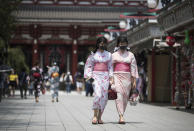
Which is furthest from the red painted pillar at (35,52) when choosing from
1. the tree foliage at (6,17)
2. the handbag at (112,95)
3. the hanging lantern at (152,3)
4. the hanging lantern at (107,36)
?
the handbag at (112,95)

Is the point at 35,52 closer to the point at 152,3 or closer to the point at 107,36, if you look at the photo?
the point at 107,36

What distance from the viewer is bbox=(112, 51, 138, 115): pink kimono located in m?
12.6

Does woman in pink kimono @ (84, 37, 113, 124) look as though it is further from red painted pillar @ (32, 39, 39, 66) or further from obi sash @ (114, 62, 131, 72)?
red painted pillar @ (32, 39, 39, 66)

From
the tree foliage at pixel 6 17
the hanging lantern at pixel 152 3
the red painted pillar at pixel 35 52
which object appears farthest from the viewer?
the red painted pillar at pixel 35 52

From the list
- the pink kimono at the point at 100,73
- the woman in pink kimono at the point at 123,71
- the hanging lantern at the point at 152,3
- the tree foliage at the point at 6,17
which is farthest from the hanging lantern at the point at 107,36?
the pink kimono at the point at 100,73

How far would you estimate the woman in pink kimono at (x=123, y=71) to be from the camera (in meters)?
12.6

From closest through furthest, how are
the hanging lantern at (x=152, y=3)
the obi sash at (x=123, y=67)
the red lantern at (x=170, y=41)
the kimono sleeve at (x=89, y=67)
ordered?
the kimono sleeve at (x=89, y=67), the obi sash at (x=123, y=67), the red lantern at (x=170, y=41), the hanging lantern at (x=152, y=3)

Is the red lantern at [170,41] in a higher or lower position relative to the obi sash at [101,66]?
higher

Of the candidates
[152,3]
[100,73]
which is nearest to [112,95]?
[100,73]

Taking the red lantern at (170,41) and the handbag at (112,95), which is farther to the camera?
the red lantern at (170,41)

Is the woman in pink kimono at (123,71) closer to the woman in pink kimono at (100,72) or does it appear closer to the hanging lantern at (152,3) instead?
the woman in pink kimono at (100,72)

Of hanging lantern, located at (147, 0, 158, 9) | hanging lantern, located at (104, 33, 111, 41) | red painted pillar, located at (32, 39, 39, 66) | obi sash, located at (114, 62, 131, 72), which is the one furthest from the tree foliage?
red painted pillar, located at (32, 39, 39, 66)

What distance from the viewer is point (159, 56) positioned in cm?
2591

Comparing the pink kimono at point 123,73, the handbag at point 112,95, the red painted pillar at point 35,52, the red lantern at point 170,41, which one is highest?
the red painted pillar at point 35,52
